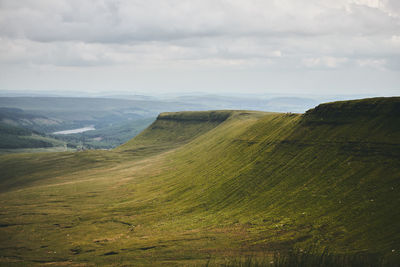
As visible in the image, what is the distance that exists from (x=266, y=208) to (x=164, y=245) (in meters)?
34.1

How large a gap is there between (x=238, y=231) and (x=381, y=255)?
39782mm

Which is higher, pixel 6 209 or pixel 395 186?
pixel 395 186

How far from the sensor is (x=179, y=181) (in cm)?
17238

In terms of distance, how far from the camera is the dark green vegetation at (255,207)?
275ft

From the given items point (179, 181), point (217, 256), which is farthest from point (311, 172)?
point (179, 181)

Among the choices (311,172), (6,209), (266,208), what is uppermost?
(311,172)

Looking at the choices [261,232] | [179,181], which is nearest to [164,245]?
[261,232]

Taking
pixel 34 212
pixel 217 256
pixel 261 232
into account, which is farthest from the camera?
pixel 34 212

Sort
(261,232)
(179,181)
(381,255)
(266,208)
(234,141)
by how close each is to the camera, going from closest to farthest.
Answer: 1. (381,255)
2. (261,232)
3. (266,208)
4. (179,181)
5. (234,141)

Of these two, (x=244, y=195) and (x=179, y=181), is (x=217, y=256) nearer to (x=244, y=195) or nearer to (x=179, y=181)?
(x=244, y=195)

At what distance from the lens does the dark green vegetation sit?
8388 centimetres

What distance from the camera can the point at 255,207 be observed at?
113812 millimetres

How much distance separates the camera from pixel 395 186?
308ft

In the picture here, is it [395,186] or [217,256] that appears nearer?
[217,256]
